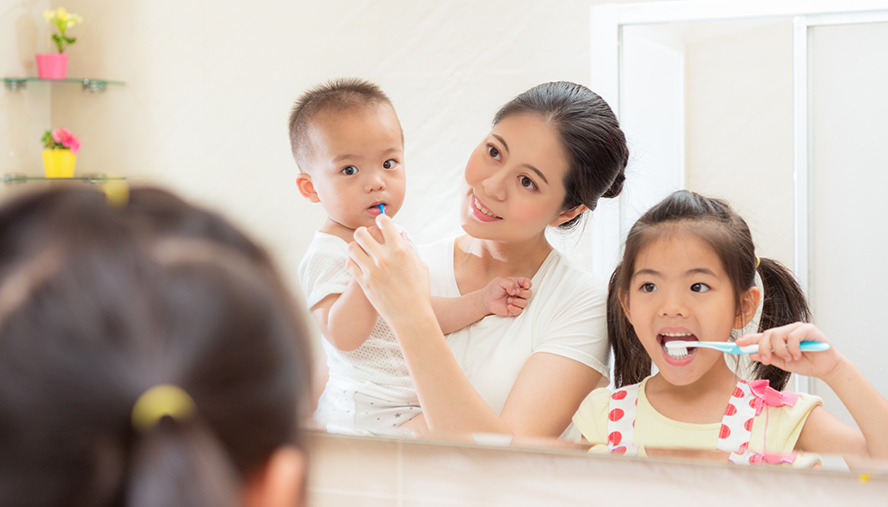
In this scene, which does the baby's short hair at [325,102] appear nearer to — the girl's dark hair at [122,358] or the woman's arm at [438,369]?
the woman's arm at [438,369]

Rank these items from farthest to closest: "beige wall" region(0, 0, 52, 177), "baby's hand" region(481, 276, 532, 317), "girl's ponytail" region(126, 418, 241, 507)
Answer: "beige wall" region(0, 0, 52, 177) < "baby's hand" region(481, 276, 532, 317) < "girl's ponytail" region(126, 418, 241, 507)

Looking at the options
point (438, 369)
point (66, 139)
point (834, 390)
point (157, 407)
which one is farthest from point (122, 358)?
point (66, 139)

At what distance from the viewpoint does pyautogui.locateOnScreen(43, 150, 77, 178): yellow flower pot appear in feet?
3.11

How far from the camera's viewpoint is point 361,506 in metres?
0.91

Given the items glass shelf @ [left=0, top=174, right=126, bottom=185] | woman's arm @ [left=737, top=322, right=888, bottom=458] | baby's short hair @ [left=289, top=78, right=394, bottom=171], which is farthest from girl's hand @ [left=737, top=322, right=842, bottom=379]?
glass shelf @ [left=0, top=174, right=126, bottom=185]

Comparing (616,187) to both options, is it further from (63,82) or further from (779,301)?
(63,82)

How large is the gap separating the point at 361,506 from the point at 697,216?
524 mm

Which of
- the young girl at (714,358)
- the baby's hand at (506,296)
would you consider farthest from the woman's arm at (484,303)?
the young girl at (714,358)

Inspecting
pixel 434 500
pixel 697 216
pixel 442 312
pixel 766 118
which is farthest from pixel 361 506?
pixel 766 118

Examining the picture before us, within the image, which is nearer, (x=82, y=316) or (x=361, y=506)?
(x=82, y=316)

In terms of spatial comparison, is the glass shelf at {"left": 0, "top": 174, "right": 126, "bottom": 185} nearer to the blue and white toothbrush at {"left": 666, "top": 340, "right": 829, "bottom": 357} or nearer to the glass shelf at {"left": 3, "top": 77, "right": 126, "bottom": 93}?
the glass shelf at {"left": 3, "top": 77, "right": 126, "bottom": 93}

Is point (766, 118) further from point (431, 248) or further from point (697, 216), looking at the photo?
point (431, 248)

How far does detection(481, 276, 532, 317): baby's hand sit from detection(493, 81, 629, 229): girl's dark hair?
9 centimetres

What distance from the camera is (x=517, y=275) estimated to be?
0.83m
